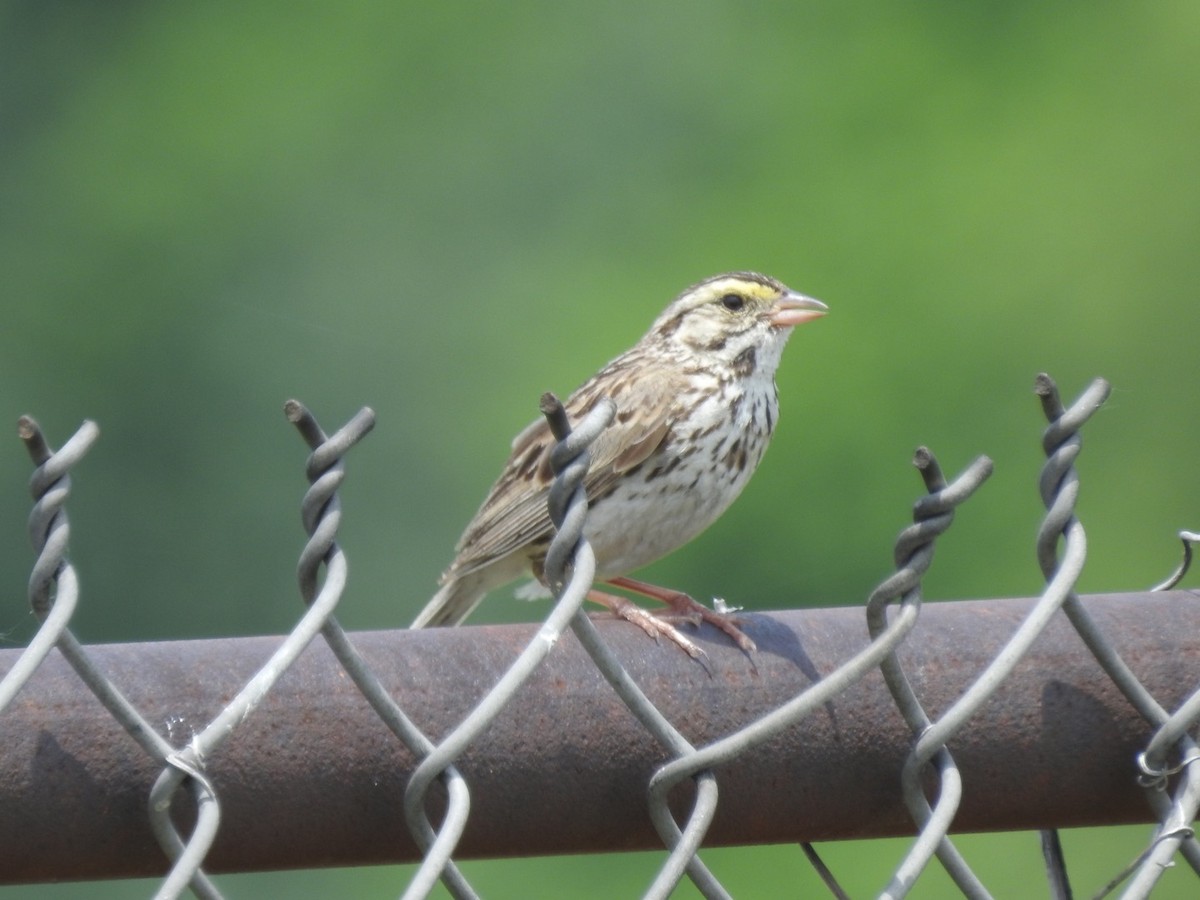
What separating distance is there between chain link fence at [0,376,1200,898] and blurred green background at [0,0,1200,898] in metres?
6.34

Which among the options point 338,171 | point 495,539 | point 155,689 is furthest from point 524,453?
point 338,171

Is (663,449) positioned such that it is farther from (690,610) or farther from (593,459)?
(690,610)

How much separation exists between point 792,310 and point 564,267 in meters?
7.37

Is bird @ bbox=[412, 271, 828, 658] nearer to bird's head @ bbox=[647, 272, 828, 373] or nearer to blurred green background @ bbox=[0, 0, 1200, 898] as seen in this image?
bird's head @ bbox=[647, 272, 828, 373]

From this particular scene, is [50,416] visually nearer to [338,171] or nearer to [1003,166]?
[338,171]

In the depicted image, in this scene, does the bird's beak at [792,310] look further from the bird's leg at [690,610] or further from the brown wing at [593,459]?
the bird's leg at [690,610]

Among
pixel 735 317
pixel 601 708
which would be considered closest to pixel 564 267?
pixel 735 317

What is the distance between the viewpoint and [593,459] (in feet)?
12.0

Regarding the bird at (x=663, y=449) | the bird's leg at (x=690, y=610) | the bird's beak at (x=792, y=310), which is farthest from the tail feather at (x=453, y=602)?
the bird's beak at (x=792, y=310)

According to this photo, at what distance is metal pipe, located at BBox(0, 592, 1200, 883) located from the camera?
4.60 ft

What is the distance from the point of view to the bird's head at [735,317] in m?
3.94

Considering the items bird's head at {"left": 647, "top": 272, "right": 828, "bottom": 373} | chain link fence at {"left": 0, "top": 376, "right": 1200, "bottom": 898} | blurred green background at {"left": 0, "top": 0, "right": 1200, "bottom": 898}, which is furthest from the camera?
blurred green background at {"left": 0, "top": 0, "right": 1200, "bottom": 898}

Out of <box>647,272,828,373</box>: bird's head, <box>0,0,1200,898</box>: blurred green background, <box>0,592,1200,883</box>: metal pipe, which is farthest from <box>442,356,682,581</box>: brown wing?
<box>0,0,1200,898</box>: blurred green background

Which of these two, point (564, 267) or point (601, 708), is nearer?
point (601, 708)
